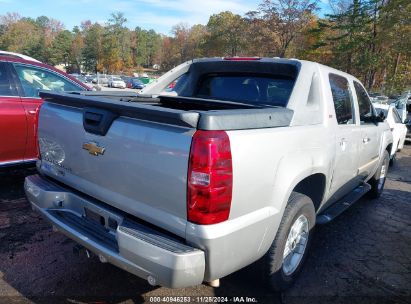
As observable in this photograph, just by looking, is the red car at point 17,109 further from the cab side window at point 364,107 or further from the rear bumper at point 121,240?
the cab side window at point 364,107

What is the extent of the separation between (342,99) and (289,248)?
1783 millimetres

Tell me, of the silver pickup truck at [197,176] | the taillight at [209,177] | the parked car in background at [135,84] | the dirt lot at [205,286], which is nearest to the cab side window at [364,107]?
the silver pickup truck at [197,176]

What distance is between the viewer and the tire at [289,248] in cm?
282

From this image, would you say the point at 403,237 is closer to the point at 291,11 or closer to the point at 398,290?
the point at 398,290

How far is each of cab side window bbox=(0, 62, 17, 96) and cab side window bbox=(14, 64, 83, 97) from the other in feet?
0.52

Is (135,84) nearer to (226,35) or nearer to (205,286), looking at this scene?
(226,35)

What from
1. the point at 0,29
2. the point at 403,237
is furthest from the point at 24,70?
the point at 0,29

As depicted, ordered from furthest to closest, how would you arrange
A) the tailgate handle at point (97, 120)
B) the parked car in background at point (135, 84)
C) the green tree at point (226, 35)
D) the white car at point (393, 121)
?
the green tree at point (226, 35) < the parked car in background at point (135, 84) < the white car at point (393, 121) < the tailgate handle at point (97, 120)

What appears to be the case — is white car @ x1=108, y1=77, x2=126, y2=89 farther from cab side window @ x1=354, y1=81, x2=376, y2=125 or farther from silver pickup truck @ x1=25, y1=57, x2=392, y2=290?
silver pickup truck @ x1=25, y1=57, x2=392, y2=290

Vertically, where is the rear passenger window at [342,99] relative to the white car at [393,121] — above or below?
above

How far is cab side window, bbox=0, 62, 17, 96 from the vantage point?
4922 mm

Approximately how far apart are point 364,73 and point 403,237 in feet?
110

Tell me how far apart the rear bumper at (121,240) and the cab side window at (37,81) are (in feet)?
Answer: 8.69

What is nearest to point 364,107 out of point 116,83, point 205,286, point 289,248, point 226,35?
point 289,248
